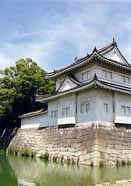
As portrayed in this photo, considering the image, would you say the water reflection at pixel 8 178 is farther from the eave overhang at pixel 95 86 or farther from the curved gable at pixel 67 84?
the curved gable at pixel 67 84

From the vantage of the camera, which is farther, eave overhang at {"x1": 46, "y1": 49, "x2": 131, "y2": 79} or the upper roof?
the upper roof

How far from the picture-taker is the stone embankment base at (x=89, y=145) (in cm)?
1844

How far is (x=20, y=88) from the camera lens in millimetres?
32938

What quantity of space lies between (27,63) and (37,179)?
76.7ft

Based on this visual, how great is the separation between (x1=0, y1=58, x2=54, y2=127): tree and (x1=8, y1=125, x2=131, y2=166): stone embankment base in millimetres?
9807

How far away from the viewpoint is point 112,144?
1916cm

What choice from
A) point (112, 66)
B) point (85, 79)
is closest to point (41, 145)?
point (85, 79)

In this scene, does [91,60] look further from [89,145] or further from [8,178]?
[8,178]

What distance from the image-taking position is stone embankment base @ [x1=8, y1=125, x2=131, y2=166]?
18.4 metres

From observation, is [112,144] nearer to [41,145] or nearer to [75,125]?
[75,125]

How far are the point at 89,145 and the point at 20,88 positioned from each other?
16.2m

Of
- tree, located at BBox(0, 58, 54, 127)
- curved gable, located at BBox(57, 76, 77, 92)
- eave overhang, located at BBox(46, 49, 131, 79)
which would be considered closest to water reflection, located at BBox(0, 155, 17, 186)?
curved gable, located at BBox(57, 76, 77, 92)

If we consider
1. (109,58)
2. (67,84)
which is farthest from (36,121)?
(109,58)

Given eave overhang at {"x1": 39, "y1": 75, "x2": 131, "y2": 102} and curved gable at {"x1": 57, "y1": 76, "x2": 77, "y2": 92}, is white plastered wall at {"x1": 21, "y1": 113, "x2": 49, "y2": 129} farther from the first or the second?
eave overhang at {"x1": 39, "y1": 75, "x2": 131, "y2": 102}
